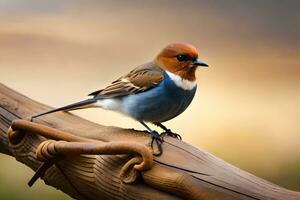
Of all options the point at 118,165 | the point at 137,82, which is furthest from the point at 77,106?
the point at 118,165

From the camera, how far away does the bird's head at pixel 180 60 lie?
1.05 m

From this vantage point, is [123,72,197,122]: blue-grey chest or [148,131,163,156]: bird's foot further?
[123,72,197,122]: blue-grey chest

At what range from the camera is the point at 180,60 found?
3.55ft

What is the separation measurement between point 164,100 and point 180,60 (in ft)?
0.23

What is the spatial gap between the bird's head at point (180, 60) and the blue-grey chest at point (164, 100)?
1 cm

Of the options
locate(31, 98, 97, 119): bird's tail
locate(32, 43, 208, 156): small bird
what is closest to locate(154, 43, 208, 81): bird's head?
locate(32, 43, 208, 156): small bird

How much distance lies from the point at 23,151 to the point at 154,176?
0.91 ft

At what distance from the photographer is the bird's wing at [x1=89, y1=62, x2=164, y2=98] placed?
44.5 inches

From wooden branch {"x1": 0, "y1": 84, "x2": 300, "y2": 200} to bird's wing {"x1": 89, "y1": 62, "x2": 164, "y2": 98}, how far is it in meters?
0.10

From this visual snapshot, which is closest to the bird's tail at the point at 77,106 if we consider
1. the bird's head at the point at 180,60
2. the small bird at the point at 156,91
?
the small bird at the point at 156,91

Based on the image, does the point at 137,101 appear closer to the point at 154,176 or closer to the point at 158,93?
the point at 158,93

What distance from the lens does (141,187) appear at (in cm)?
88

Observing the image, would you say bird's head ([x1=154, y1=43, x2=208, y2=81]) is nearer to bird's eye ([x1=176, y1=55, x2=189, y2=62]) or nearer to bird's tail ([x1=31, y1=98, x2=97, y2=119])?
bird's eye ([x1=176, y1=55, x2=189, y2=62])

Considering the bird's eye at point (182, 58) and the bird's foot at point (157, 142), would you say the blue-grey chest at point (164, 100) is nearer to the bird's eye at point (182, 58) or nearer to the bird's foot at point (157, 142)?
the bird's eye at point (182, 58)
